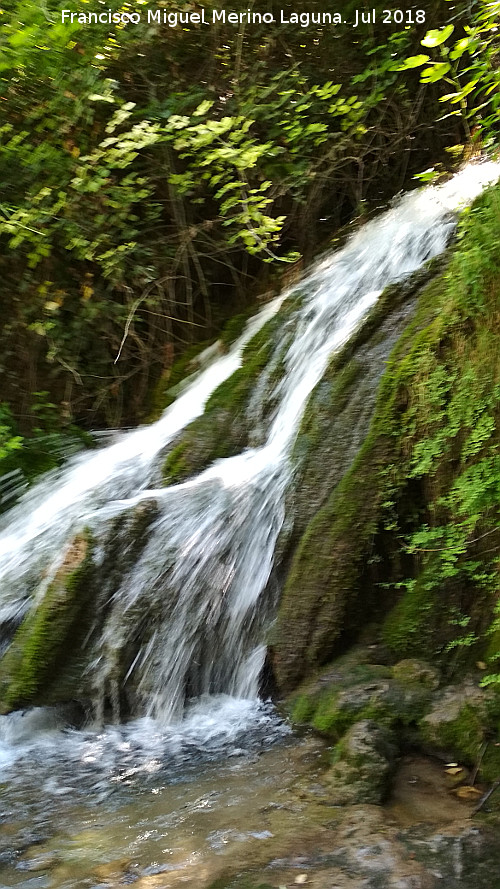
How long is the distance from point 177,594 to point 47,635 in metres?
0.79

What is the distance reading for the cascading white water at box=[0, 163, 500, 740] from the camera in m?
4.09

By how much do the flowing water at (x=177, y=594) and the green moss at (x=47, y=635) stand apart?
11 cm

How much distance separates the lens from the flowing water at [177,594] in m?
3.23

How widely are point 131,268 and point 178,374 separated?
1.14 meters

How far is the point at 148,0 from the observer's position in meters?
6.58

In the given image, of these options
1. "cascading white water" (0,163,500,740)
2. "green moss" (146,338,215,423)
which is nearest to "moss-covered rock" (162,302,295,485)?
"cascading white water" (0,163,500,740)

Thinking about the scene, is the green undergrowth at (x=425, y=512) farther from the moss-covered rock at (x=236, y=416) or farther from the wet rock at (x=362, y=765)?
the moss-covered rock at (x=236, y=416)

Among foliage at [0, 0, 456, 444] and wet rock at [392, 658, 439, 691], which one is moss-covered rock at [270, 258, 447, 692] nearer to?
wet rock at [392, 658, 439, 691]

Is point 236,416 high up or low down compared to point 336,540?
up

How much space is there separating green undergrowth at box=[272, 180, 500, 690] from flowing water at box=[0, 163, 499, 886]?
1.29 ft

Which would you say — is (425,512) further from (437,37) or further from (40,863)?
(40,863)

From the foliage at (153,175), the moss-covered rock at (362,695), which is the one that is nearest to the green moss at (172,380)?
the foliage at (153,175)

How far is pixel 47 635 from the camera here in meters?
4.09

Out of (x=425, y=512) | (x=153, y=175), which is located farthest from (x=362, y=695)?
(x=153, y=175)
